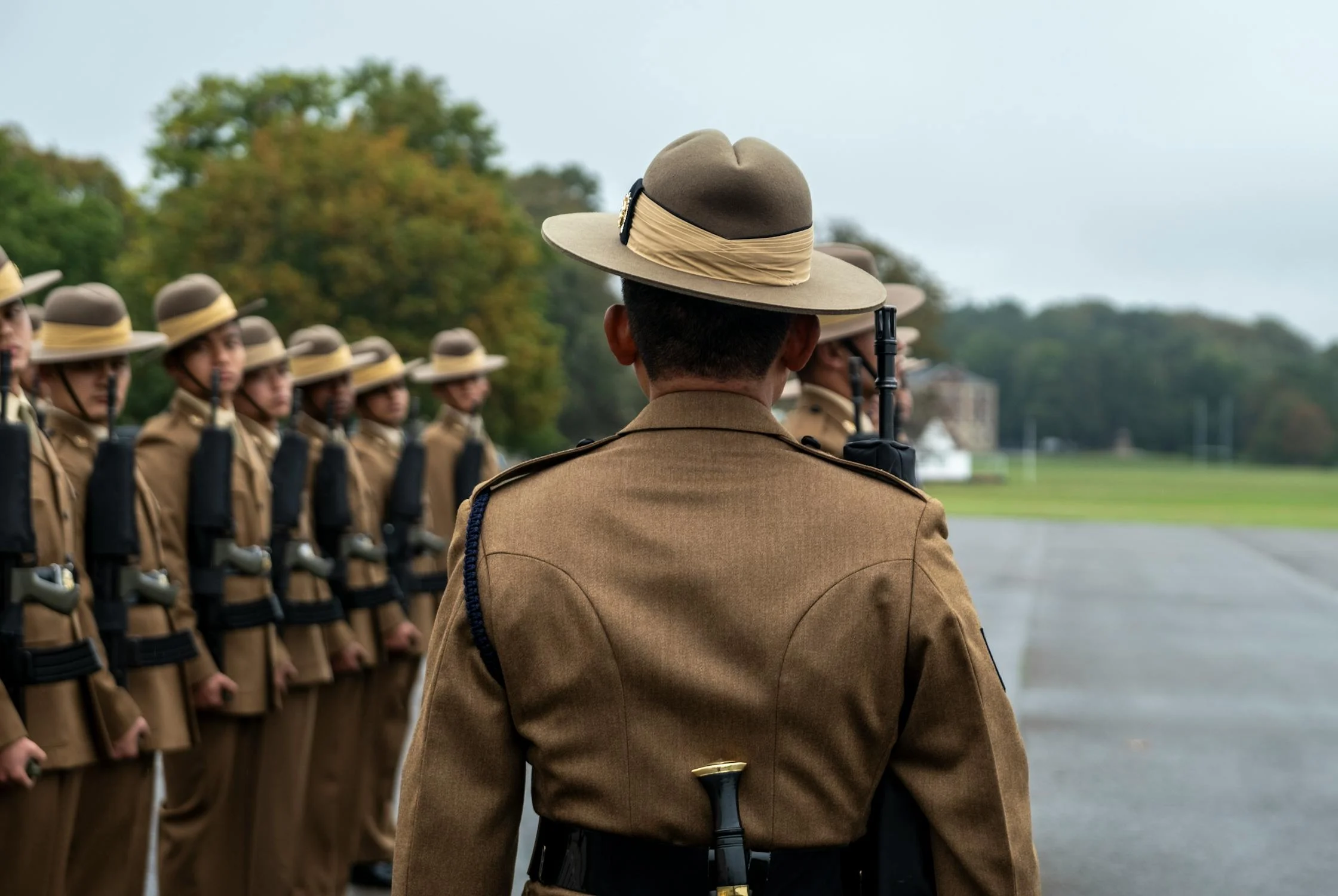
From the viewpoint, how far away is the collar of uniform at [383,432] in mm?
7917

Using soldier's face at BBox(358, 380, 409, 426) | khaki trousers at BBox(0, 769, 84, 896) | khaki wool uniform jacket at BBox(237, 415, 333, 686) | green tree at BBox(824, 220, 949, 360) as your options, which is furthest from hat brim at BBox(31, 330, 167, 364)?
green tree at BBox(824, 220, 949, 360)

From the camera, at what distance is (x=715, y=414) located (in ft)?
7.41

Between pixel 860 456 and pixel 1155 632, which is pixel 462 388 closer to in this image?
pixel 860 456

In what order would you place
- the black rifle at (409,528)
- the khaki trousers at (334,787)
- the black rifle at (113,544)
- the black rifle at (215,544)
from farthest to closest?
the black rifle at (409,528) < the khaki trousers at (334,787) < the black rifle at (215,544) < the black rifle at (113,544)

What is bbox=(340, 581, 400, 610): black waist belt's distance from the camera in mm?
7074

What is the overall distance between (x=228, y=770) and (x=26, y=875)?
1470 millimetres

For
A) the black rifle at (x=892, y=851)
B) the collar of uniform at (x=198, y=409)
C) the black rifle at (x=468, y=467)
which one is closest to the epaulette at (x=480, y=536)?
the black rifle at (x=892, y=851)

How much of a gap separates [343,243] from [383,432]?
33.7m

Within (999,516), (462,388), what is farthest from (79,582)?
(999,516)

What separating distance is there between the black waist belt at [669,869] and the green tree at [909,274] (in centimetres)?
7283

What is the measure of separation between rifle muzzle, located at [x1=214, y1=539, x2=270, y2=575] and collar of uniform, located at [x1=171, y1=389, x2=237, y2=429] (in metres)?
0.44

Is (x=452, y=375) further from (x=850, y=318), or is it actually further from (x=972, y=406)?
(x=972, y=406)

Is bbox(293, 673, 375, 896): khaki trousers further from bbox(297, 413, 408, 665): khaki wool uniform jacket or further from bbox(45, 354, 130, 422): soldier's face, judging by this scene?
bbox(45, 354, 130, 422): soldier's face

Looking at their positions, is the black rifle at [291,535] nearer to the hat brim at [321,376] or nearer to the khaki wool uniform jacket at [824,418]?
the hat brim at [321,376]
